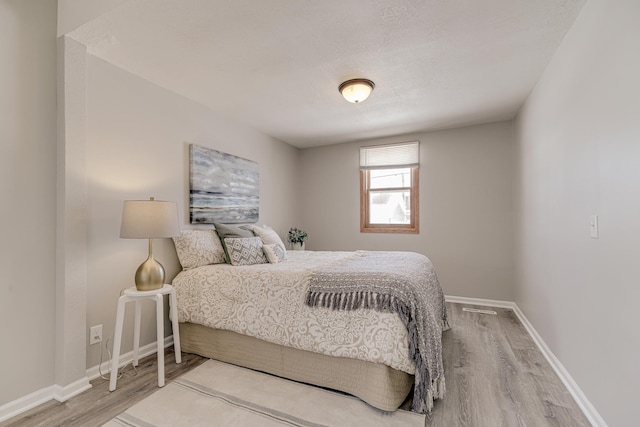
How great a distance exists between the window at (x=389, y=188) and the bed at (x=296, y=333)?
1.74 meters

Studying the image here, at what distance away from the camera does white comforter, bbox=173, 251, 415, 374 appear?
1709 mm

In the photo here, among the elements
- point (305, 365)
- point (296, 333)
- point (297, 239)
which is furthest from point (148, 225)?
point (297, 239)

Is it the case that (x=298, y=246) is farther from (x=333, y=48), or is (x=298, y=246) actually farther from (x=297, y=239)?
(x=333, y=48)

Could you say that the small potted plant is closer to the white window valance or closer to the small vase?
the small vase

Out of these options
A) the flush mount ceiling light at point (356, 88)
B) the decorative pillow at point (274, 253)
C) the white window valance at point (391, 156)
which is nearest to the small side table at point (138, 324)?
the decorative pillow at point (274, 253)

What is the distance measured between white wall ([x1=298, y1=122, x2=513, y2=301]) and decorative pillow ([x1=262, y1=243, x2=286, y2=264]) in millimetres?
1837

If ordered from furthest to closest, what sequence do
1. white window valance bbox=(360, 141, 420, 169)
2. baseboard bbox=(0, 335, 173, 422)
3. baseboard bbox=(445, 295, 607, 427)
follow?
white window valance bbox=(360, 141, 420, 169), baseboard bbox=(0, 335, 173, 422), baseboard bbox=(445, 295, 607, 427)

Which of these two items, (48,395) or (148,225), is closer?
(48,395)

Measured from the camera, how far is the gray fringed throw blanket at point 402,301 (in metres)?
1.68

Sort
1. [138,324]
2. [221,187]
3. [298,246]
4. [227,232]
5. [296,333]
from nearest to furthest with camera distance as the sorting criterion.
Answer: [296,333], [138,324], [227,232], [221,187], [298,246]

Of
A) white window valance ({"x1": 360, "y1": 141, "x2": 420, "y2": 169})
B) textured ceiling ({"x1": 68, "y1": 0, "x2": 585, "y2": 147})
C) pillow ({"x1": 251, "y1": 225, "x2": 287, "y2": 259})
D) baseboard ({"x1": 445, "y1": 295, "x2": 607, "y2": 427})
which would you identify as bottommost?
baseboard ({"x1": 445, "y1": 295, "x2": 607, "y2": 427})

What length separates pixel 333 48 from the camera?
83.1 inches

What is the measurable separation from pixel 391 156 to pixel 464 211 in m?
1.28

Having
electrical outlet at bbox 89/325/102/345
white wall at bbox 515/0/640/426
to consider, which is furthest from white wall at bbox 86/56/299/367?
white wall at bbox 515/0/640/426
